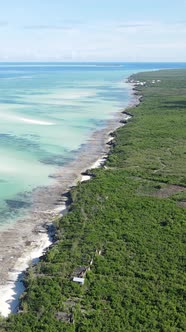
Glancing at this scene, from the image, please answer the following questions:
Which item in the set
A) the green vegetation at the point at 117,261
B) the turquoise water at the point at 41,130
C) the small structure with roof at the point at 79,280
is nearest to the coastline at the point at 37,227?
the green vegetation at the point at 117,261

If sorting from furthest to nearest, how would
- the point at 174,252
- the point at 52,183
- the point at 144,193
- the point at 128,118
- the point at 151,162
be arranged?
the point at 128,118 → the point at 151,162 → the point at 52,183 → the point at 144,193 → the point at 174,252

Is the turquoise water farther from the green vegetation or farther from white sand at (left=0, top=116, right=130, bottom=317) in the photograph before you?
the green vegetation

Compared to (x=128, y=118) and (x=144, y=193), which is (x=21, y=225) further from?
(x=128, y=118)

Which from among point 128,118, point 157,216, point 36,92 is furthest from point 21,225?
point 36,92

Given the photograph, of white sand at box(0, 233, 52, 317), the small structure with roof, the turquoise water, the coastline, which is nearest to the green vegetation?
the small structure with roof

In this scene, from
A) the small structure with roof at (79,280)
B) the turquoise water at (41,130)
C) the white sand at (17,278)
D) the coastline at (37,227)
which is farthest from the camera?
the turquoise water at (41,130)

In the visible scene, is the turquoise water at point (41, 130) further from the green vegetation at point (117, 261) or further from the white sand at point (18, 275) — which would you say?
the green vegetation at point (117, 261)

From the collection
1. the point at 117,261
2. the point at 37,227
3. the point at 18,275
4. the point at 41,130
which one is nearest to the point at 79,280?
the point at 117,261
